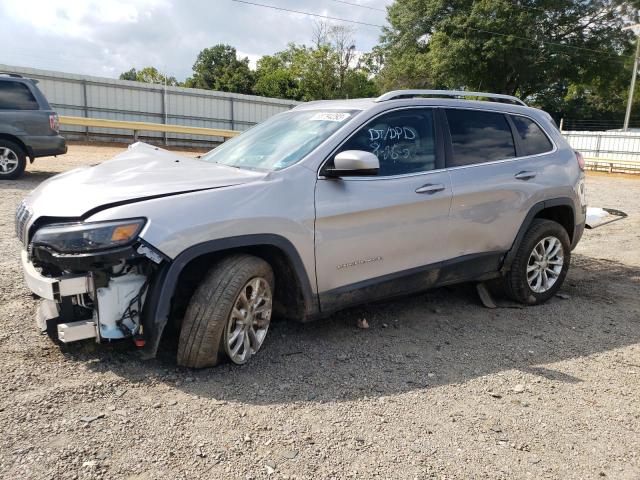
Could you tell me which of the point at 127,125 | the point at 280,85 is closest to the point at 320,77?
the point at 280,85

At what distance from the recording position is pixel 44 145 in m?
10.7

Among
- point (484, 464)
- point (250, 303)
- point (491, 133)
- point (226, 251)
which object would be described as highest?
point (491, 133)

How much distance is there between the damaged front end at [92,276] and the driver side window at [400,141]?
62.2 inches

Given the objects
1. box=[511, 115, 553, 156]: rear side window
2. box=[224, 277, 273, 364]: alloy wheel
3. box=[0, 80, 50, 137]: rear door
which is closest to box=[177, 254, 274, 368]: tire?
box=[224, 277, 273, 364]: alloy wheel

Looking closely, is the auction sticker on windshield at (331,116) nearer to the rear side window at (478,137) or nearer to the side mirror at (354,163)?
the side mirror at (354,163)

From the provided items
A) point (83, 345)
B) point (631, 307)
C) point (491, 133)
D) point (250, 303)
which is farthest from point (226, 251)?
point (631, 307)

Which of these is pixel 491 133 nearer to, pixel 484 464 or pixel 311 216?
pixel 311 216

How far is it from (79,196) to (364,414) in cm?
206

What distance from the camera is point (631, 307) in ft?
17.1

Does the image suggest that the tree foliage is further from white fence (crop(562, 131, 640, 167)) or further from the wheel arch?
the wheel arch

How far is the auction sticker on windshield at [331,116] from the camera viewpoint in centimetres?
397

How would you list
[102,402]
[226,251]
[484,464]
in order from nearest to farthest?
[484,464] → [102,402] → [226,251]

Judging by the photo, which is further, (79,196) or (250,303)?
(250,303)

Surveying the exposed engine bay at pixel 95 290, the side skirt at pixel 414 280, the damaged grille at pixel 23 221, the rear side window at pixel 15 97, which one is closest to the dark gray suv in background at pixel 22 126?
the rear side window at pixel 15 97
